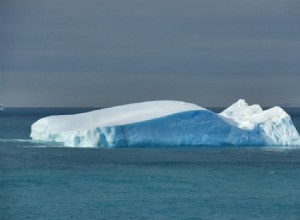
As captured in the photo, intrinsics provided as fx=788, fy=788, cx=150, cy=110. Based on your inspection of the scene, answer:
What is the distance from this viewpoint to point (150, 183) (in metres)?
36.8

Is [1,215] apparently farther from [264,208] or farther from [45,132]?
[45,132]

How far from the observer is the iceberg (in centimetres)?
4981

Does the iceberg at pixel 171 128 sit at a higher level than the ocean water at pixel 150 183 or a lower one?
higher

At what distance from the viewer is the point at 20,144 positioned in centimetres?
6184

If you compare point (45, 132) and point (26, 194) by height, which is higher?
point (45, 132)

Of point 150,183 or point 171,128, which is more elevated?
point 171,128

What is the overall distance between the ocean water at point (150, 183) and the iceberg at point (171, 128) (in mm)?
844

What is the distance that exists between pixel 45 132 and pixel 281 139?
17.4 m

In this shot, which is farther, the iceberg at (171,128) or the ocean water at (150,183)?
the iceberg at (171,128)

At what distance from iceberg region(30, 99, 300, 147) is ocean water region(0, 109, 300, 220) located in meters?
0.84

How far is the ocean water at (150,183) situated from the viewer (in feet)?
95.6

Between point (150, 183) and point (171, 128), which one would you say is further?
point (171, 128)

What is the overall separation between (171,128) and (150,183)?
14.2m

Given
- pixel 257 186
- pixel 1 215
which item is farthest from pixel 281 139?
pixel 1 215
